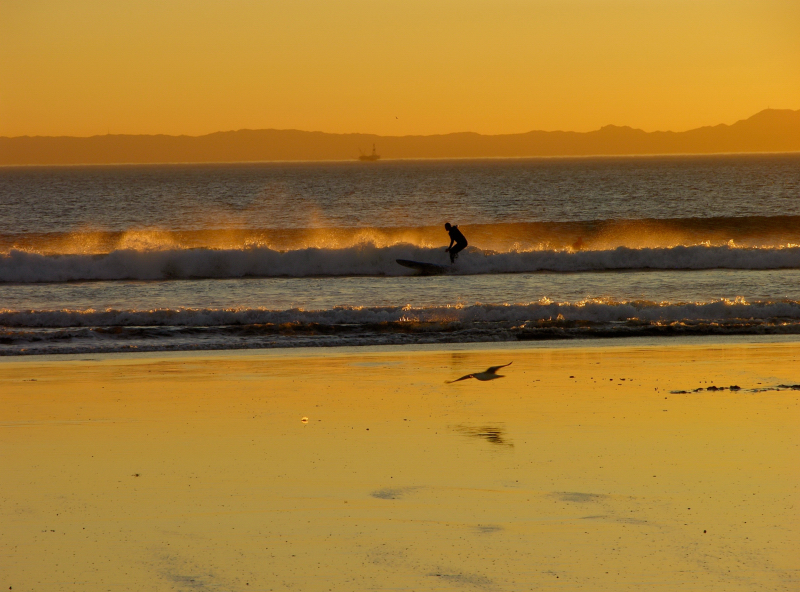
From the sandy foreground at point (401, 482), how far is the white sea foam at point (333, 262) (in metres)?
17.7

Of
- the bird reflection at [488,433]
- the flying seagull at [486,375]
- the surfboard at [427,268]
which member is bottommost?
the surfboard at [427,268]

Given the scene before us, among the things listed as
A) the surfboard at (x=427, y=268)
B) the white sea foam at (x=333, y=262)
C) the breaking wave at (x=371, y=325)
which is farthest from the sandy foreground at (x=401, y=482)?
the white sea foam at (x=333, y=262)

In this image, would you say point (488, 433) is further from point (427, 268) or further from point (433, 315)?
point (427, 268)

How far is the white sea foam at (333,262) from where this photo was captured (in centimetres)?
2830

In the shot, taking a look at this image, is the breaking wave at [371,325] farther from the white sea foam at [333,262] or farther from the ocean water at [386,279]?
the white sea foam at [333,262]

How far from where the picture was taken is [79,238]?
140 ft

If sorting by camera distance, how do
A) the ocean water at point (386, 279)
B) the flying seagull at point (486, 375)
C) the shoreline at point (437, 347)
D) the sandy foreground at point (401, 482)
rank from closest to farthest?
1. the sandy foreground at point (401, 482)
2. the flying seagull at point (486, 375)
3. the shoreline at point (437, 347)
4. the ocean water at point (386, 279)

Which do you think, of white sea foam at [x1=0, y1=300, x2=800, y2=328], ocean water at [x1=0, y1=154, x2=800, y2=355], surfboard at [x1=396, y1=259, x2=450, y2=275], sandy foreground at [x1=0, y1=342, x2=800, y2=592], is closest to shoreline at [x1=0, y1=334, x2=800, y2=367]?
ocean water at [x1=0, y1=154, x2=800, y2=355]

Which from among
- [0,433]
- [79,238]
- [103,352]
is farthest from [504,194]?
[0,433]

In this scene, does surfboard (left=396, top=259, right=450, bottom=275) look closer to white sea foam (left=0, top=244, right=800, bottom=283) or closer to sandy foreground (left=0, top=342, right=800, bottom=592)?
white sea foam (left=0, top=244, right=800, bottom=283)

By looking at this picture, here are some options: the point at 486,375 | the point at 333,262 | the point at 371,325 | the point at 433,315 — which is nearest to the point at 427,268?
the point at 333,262

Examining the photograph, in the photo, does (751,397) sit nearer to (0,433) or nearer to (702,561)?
(702,561)

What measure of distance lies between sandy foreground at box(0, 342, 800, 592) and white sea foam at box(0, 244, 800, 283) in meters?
17.7

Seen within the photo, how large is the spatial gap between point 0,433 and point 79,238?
118 ft
